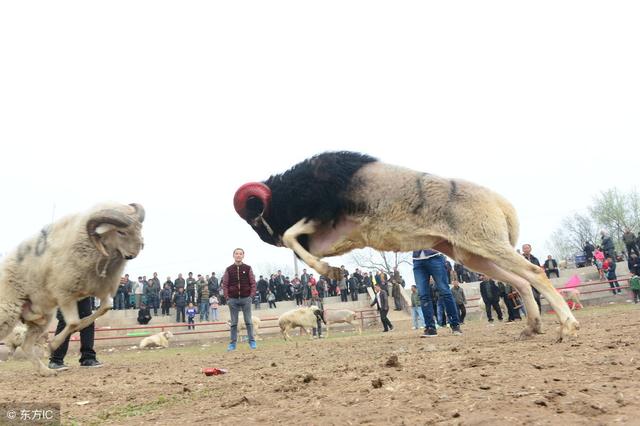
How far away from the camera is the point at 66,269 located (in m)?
7.86

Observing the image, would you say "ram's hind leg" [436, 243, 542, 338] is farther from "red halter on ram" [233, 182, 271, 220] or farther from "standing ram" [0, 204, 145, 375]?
"standing ram" [0, 204, 145, 375]

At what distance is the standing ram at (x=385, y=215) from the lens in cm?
642

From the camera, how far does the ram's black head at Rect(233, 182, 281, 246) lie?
277 inches

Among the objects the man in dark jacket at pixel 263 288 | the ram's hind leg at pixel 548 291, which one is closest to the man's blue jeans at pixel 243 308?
the ram's hind leg at pixel 548 291

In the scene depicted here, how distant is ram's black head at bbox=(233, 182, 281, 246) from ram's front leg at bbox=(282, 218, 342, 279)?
17.1 inches

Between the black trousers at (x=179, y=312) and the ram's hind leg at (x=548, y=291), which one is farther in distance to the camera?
the black trousers at (x=179, y=312)

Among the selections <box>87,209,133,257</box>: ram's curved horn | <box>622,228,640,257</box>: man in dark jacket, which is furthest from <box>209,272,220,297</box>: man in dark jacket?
<box>622,228,640,257</box>: man in dark jacket

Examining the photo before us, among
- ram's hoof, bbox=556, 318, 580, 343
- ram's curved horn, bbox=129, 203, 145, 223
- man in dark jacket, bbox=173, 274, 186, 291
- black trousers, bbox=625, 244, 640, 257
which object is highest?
ram's curved horn, bbox=129, 203, 145, 223

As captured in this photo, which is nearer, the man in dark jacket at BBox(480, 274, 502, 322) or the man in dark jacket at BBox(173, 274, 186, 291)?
the man in dark jacket at BBox(480, 274, 502, 322)

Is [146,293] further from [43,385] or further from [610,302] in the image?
[610,302]

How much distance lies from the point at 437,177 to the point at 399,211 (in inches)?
30.0

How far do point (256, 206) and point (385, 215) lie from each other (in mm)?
1886

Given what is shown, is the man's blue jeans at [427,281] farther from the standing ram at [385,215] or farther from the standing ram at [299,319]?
the standing ram at [299,319]

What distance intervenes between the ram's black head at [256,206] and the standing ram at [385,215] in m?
0.01
